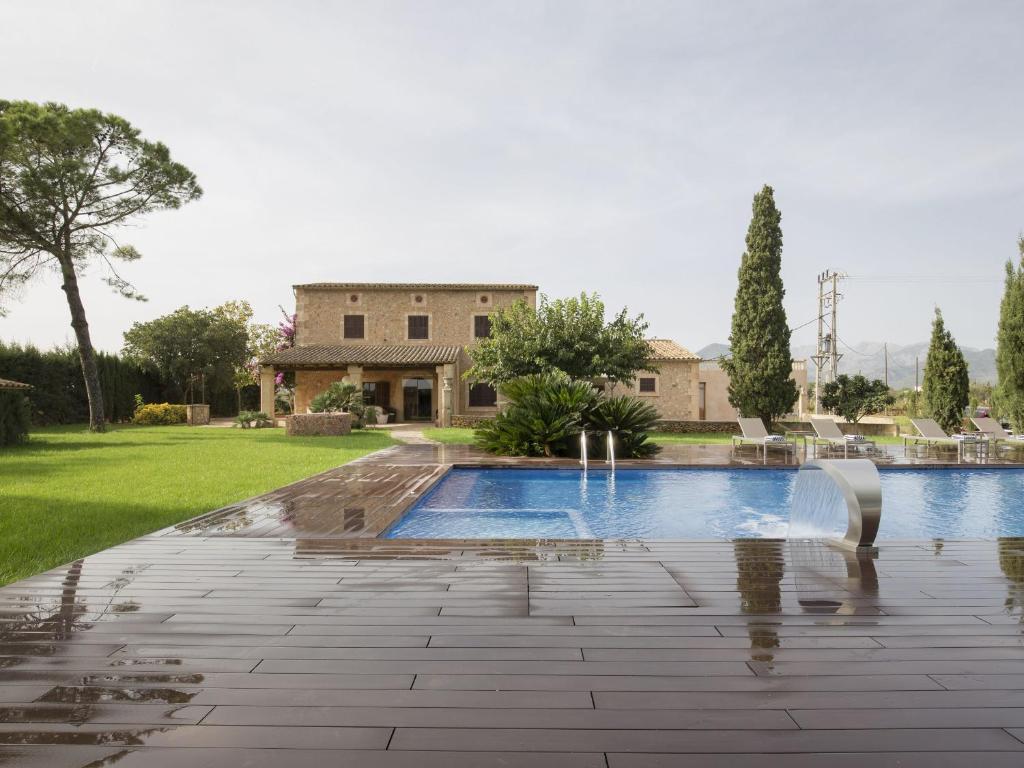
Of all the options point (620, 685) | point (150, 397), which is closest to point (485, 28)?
point (620, 685)

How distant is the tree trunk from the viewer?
1900cm

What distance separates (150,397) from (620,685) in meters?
29.9

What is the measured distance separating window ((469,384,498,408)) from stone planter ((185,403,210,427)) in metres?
10.6

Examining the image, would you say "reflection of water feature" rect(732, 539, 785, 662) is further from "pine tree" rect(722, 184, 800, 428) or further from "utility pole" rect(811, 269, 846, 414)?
"utility pole" rect(811, 269, 846, 414)

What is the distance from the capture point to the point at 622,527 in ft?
23.1

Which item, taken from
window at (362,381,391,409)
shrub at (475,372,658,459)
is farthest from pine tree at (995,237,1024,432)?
window at (362,381,391,409)

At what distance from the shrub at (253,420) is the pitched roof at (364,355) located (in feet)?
8.12

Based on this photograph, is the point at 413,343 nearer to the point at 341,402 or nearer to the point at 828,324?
the point at 341,402

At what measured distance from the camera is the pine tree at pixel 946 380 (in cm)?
1867

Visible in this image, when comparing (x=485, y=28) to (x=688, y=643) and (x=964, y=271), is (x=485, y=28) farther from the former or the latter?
(x=964, y=271)

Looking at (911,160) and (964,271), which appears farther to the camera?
(964,271)

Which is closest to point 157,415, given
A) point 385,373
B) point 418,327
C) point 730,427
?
point 385,373

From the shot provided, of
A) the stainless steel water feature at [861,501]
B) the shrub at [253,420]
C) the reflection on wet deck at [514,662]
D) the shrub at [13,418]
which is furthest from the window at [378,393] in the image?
the stainless steel water feature at [861,501]

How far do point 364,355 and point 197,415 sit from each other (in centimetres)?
684
